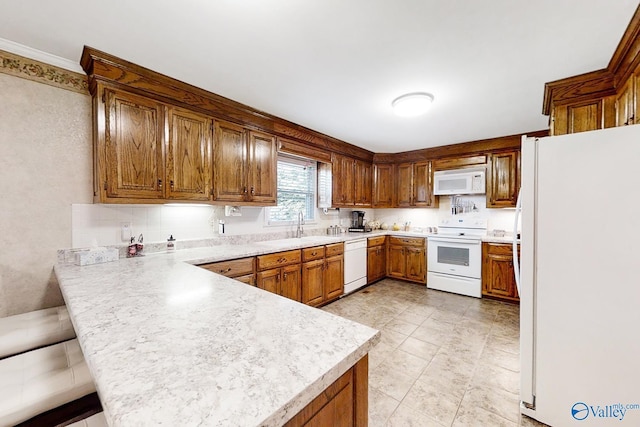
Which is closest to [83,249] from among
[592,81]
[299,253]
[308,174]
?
[299,253]

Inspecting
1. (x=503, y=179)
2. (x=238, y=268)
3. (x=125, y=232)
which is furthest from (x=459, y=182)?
(x=125, y=232)

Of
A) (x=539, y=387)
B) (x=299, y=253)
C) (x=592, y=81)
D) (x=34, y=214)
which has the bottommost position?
(x=539, y=387)

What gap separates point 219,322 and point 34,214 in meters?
1.99

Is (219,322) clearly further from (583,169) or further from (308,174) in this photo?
(308,174)

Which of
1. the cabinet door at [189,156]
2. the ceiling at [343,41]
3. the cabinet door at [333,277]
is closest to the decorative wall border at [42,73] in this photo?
the ceiling at [343,41]

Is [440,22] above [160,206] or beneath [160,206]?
above

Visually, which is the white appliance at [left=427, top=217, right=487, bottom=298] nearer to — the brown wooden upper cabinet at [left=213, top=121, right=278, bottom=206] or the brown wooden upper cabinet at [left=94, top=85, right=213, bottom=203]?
the brown wooden upper cabinet at [left=213, top=121, right=278, bottom=206]

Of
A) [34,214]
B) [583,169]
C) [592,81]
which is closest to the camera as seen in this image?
[583,169]

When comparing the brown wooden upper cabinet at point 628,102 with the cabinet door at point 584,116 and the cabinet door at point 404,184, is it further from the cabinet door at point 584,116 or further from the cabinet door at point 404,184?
the cabinet door at point 404,184

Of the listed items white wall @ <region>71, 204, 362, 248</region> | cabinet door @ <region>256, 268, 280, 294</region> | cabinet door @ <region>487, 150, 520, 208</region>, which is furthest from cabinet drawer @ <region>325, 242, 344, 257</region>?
cabinet door @ <region>487, 150, 520, 208</region>

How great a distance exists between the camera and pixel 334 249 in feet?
12.2

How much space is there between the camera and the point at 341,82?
227cm

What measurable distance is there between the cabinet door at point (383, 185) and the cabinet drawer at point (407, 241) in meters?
0.70

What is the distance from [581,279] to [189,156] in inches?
120
